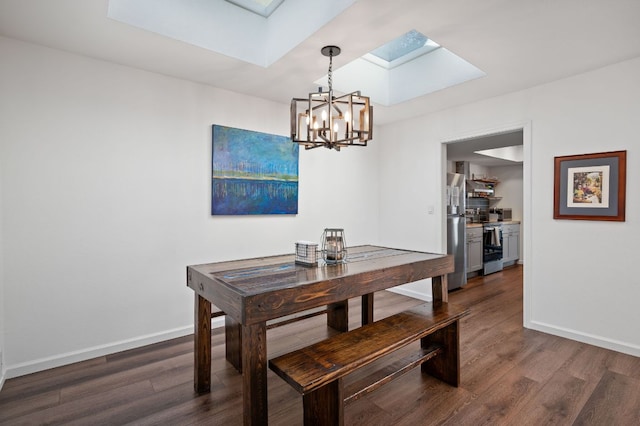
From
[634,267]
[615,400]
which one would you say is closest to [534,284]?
[634,267]

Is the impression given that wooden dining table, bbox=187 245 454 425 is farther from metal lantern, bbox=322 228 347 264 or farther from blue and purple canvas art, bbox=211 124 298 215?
blue and purple canvas art, bbox=211 124 298 215

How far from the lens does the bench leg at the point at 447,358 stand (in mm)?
2137

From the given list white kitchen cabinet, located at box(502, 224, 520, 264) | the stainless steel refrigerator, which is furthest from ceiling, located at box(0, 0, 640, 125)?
white kitchen cabinet, located at box(502, 224, 520, 264)

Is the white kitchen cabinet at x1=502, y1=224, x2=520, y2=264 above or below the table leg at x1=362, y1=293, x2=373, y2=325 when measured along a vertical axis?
above

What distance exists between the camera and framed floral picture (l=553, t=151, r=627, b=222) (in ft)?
8.75

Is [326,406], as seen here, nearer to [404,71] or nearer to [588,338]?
[588,338]

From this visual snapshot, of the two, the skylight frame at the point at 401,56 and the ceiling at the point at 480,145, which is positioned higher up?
A: the skylight frame at the point at 401,56

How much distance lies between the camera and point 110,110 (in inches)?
104

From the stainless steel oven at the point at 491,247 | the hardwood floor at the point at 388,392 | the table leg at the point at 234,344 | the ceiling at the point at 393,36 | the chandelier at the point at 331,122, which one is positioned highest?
the ceiling at the point at 393,36

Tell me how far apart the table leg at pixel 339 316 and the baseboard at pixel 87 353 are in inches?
53.3

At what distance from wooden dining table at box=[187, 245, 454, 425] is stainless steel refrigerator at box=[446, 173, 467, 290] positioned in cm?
214

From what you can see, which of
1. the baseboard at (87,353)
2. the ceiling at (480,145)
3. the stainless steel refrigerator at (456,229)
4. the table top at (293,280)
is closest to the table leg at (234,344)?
the table top at (293,280)

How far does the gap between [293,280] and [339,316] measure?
1.47 m

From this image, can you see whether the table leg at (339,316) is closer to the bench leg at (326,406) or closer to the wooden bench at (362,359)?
the wooden bench at (362,359)
